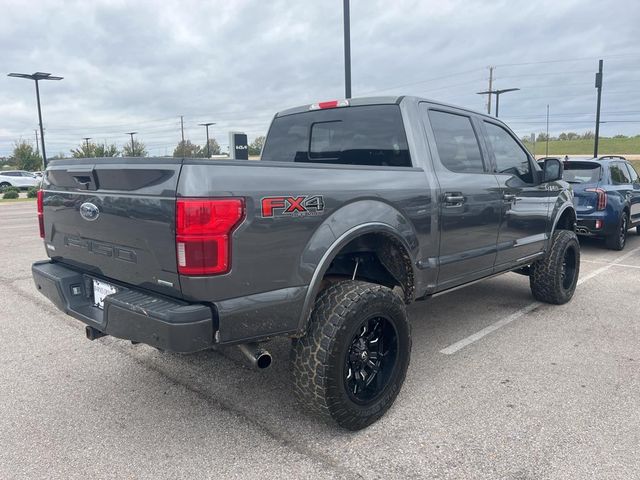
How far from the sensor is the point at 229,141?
8750 millimetres

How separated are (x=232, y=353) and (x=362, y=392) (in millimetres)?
1370

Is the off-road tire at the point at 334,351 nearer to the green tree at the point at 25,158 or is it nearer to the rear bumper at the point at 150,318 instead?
the rear bumper at the point at 150,318

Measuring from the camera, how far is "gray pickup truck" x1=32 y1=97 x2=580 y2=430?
229 cm

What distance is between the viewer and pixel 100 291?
2855 millimetres

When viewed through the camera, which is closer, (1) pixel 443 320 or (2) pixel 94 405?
(2) pixel 94 405

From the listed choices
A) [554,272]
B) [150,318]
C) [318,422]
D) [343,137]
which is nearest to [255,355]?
[150,318]

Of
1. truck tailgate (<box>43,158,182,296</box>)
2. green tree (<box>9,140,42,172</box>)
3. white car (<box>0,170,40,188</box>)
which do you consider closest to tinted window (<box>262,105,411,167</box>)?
truck tailgate (<box>43,158,182,296</box>)

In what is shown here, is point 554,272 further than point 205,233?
Yes

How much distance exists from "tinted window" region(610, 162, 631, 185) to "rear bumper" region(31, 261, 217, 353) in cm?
879

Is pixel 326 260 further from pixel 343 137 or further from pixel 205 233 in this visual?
pixel 343 137

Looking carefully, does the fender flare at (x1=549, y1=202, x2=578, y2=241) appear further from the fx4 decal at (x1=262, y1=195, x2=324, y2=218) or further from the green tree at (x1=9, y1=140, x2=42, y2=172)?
the green tree at (x1=9, y1=140, x2=42, y2=172)

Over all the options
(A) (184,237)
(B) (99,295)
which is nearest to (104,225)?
(B) (99,295)

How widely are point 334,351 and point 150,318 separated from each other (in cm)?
94

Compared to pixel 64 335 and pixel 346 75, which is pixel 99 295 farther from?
pixel 346 75
